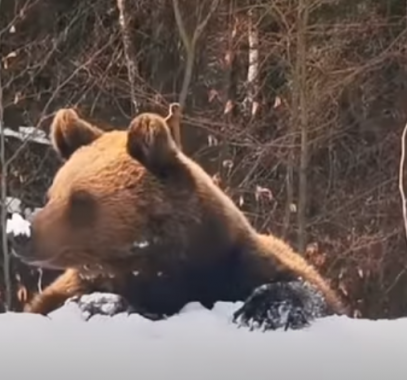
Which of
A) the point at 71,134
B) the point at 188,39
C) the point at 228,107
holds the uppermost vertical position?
the point at 71,134

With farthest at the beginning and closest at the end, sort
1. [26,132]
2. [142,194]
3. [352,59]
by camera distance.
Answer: [352,59], [26,132], [142,194]

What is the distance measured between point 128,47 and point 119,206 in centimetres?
468

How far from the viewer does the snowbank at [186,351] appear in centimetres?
306

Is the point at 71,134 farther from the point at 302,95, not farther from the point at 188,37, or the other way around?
the point at 188,37

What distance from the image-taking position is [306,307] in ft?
10.3

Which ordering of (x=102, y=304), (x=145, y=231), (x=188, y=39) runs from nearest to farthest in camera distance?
1. (x=145, y=231)
2. (x=102, y=304)
3. (x=188, y=39)

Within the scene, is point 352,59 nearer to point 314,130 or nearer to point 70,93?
point 314,130

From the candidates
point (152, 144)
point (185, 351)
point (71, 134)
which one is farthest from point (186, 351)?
point (71, 134)

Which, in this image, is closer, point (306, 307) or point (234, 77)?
point (306, 307)

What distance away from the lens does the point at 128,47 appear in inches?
301

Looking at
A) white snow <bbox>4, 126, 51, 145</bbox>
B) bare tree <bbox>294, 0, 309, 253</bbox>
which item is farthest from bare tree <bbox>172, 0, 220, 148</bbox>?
white snow <bbox>4, 126, 51, 145</bbox>

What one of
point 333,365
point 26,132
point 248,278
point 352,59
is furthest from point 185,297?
point 352,59

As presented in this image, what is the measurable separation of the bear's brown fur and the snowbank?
0.20 ft

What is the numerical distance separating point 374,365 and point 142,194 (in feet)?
2.31
